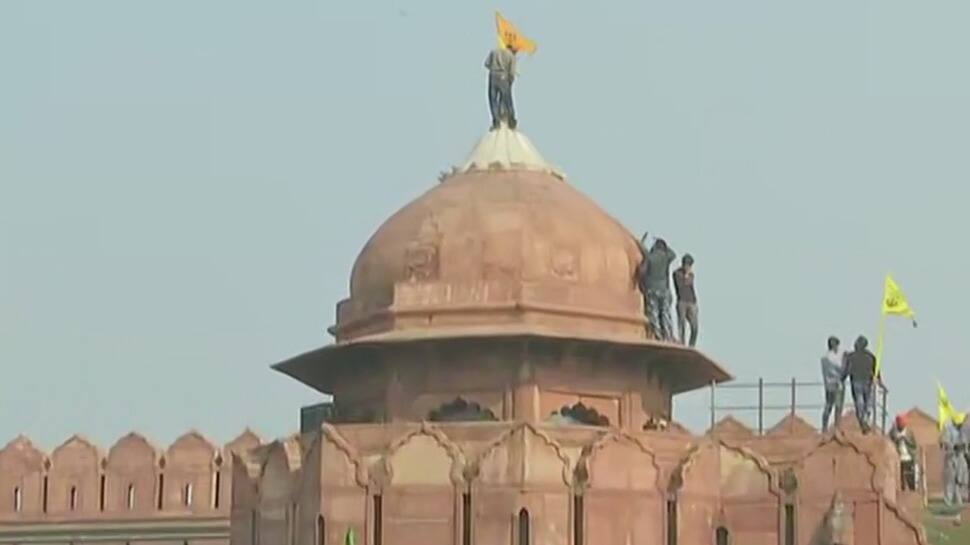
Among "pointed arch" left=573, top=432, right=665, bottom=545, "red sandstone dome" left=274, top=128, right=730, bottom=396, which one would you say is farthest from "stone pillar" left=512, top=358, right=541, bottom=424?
"pointed arch" left=573, top=432, right=665, bottom=545

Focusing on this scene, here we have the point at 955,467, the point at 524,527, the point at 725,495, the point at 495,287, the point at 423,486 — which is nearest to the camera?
the point at 524,527

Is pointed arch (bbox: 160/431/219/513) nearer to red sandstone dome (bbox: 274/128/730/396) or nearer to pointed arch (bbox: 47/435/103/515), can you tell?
pointed arch (bbox: 47/435/103/515)

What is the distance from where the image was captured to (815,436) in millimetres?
25016

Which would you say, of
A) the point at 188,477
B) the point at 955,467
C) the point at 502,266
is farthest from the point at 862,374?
the point at 188,477

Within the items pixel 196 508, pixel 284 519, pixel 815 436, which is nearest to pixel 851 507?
pixel 815 436

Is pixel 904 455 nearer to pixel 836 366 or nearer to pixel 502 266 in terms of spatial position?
pixel 836 366

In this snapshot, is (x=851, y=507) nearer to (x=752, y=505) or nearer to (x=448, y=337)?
(x=752, y=505)

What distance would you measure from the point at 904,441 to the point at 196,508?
1079 centimetres

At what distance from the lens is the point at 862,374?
25.7 meters

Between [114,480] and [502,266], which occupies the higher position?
[502,266]

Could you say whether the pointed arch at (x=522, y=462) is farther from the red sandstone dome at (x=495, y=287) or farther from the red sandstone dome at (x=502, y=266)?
the red sandstone dome at (x=502, y=266)

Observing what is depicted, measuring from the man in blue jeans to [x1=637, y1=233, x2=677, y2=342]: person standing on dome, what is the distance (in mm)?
1889

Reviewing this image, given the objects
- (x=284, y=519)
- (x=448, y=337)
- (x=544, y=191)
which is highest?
(x=544, y=191)

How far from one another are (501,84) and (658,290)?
311 centimetres
